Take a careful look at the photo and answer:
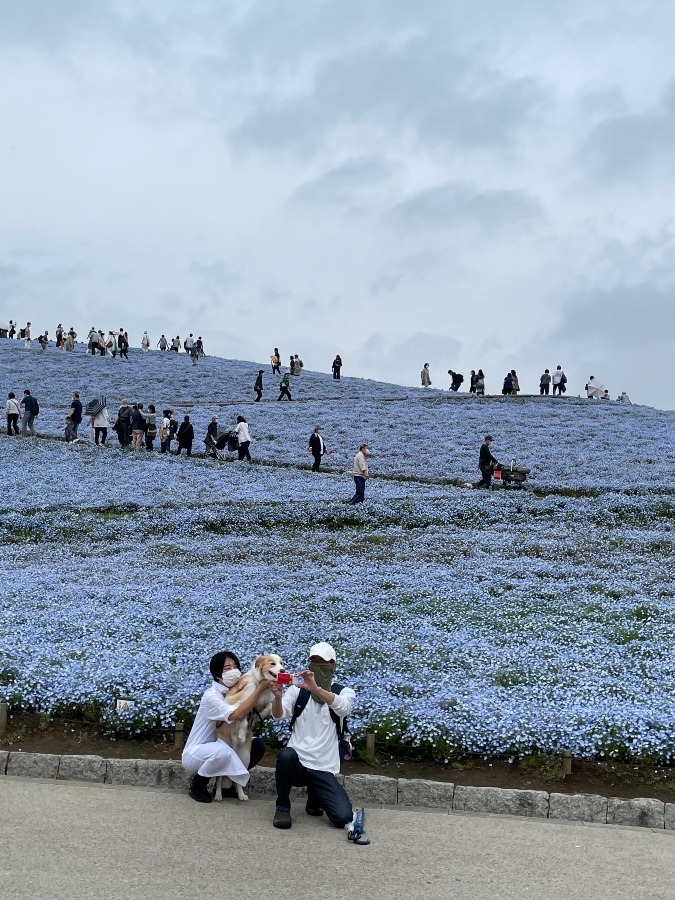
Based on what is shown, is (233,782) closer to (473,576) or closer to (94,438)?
(473,576)

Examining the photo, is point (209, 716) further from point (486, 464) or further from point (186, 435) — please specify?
point (186, 435)

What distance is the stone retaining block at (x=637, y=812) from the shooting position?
29.6ft

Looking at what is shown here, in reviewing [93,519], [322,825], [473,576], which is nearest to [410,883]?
[322,825]

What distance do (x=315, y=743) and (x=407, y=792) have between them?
1095mm

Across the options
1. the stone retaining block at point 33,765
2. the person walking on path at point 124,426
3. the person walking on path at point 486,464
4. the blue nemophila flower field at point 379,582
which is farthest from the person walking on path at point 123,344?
the stone retaining block at point 33,765

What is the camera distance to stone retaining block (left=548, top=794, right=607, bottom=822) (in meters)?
9.10

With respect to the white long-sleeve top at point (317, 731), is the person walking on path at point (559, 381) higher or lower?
higher

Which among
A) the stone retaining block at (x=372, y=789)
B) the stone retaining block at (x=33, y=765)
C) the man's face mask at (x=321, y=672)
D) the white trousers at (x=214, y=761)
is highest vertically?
the man's face mask at (x=321, y=672)

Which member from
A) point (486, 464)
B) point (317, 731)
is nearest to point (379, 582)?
point (317, 731)

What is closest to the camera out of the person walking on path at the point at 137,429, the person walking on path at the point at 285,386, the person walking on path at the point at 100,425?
the person walking on path at the point at 137,429

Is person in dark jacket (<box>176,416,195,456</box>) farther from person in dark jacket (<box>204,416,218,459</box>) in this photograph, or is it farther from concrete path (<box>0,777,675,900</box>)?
concrete path (<box>0,777,675,900</box>)

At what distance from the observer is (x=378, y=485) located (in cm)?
3048

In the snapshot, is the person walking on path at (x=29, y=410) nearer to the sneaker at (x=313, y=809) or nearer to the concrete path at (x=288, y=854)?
the concrete path at (x=288, y=854)

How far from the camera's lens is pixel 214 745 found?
9172 mm
